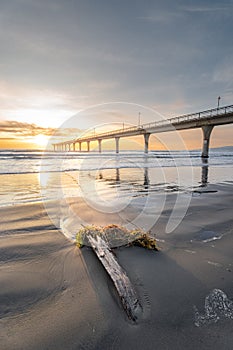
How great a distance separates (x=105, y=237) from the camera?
3.12 m

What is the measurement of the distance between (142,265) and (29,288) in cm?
145

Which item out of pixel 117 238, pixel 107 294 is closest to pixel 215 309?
pixel 107 294

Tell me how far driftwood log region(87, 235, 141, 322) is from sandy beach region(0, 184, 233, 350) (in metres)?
0.07

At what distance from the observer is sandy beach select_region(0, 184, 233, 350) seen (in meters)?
1.66

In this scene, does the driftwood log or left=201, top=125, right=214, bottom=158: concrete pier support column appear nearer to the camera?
the driftwood log

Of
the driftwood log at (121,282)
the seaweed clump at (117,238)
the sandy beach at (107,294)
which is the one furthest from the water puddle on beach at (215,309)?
the seaweed clump at (117,238)

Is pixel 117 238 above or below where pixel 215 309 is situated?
above

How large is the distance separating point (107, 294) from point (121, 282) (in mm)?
201

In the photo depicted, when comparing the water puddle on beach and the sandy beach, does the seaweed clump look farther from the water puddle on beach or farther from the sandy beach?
the water puddle on beach

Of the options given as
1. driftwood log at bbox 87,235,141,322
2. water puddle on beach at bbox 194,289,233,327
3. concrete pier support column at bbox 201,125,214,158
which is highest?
concrete pier support column at bbox 201,125,214,158

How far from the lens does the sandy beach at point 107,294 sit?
1.66 meters

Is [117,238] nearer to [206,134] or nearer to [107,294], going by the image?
[107,294]

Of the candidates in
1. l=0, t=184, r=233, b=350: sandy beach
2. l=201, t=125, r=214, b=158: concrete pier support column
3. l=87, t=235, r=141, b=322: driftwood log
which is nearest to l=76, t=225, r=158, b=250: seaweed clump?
l=0, t=184, r=233, b=350: sandy beach

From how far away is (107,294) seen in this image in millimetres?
2131
